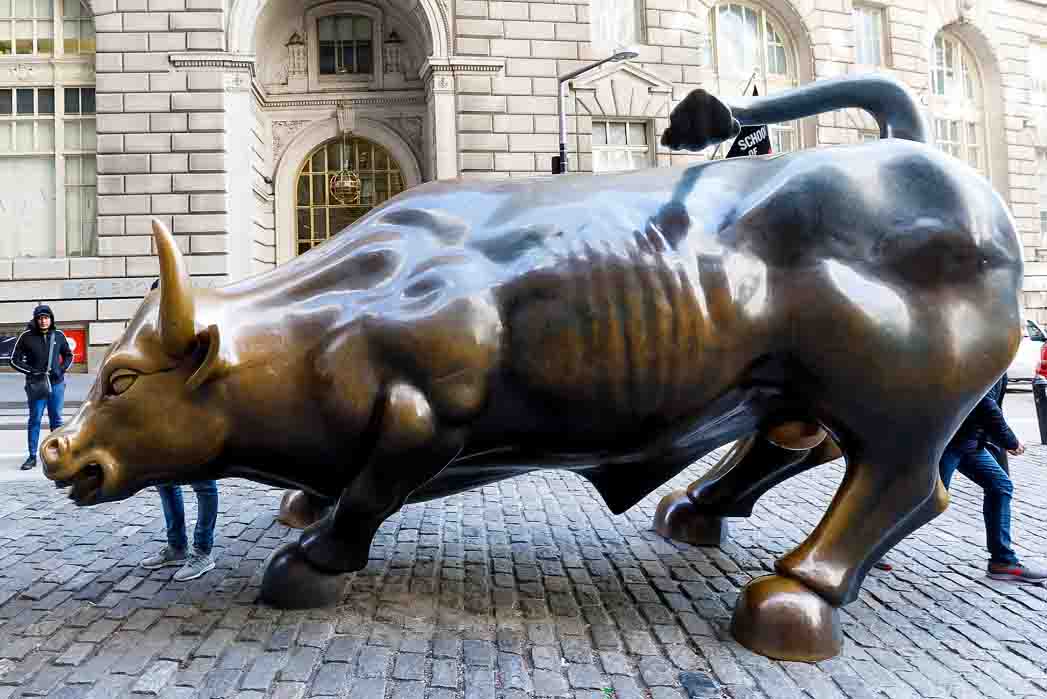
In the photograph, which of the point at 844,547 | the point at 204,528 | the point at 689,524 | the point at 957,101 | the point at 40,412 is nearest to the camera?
the point at 844,547

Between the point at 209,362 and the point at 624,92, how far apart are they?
54.8 feet

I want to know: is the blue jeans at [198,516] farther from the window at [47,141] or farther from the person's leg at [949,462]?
the window at [47,141]

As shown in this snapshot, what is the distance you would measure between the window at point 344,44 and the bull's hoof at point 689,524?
16.7 metres

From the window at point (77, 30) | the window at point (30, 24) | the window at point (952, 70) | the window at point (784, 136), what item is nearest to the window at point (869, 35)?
the window at point (952, 70)

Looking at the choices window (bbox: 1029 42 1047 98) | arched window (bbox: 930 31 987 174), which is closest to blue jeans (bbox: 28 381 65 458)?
arched window (bbox: 930 31 987 174)

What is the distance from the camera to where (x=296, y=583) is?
10.5ft

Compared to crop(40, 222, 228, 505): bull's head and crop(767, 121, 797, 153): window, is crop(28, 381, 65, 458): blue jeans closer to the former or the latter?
crop(40, 222, 228, 505): bull's head

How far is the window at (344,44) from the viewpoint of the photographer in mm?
18641

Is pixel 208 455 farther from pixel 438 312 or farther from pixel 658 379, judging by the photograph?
pixel 658 379

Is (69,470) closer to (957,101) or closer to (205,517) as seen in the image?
(205,517)

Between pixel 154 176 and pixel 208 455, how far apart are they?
14.9 metres

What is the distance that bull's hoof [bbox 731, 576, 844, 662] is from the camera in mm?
2795

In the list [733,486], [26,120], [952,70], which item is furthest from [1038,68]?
[26,120]

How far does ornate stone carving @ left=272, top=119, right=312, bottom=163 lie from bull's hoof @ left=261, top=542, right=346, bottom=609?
54.8 ft
